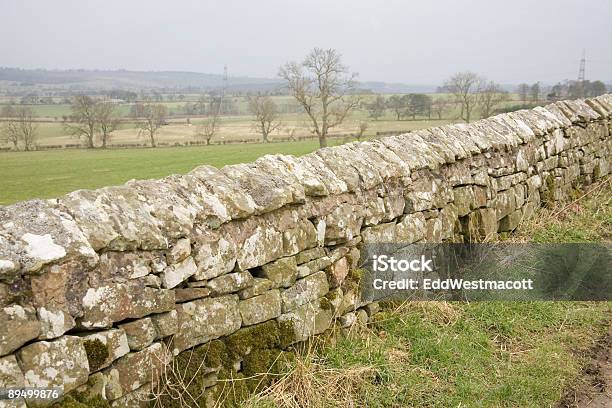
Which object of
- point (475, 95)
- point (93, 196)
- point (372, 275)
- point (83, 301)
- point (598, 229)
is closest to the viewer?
point (83, 301)

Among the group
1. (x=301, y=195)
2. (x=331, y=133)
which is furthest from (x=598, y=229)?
(x=331, y=133)

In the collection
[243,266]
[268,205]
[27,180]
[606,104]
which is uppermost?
[606,104]

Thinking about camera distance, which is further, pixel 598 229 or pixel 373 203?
pixel 598 229

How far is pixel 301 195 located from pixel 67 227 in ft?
5.44

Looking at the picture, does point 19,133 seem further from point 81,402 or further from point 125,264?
point 81,402

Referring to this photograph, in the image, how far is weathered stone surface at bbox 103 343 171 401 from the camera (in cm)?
266

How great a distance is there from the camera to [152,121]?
202 ft

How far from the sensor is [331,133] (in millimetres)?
57188

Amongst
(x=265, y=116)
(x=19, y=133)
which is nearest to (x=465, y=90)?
(x=265, y=116)

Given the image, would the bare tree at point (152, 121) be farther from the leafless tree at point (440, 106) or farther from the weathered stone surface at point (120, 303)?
the weathered stone surface at point (120, 303)

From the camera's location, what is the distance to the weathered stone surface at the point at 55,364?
233cm

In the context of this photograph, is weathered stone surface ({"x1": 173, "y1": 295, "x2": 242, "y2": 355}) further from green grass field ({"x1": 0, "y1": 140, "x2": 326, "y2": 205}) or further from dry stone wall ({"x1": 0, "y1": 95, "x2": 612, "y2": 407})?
green grass field ({"x1": 0, "y1": 140, "x2": 326, "y2": 205})

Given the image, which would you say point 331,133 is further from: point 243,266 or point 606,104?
point 243,266

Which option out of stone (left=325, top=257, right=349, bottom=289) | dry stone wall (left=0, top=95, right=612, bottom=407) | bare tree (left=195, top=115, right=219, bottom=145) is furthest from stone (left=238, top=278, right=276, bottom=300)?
bare tree (left=195, top=115, right=219, bottom=145)
